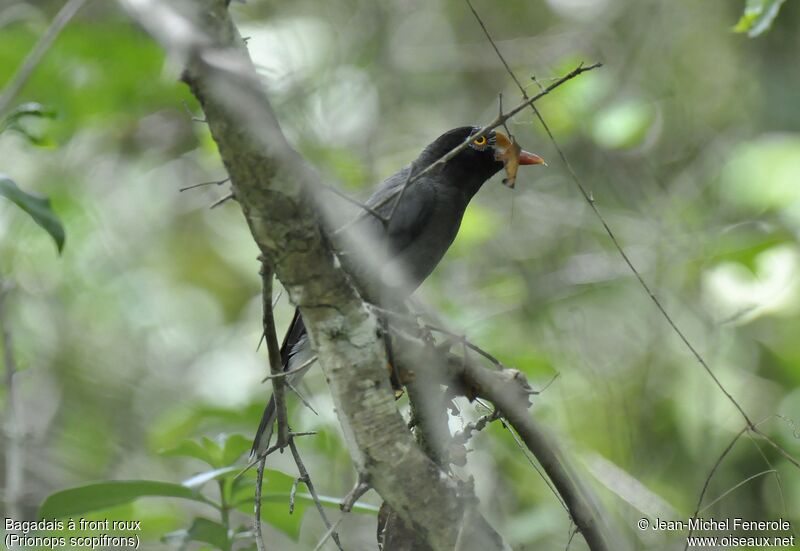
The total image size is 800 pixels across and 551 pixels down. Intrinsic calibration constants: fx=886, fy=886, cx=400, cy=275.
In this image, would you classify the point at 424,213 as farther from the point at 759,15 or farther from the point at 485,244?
the point at 485,244

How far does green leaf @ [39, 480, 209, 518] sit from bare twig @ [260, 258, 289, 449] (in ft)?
1.89

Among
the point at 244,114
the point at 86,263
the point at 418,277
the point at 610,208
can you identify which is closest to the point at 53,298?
the point at 86,263

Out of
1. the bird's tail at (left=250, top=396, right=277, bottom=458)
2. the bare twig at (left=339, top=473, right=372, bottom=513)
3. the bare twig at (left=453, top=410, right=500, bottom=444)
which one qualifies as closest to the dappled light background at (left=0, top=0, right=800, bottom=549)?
the bird's tail at (left=250, top=396, right=277, bottom=458)

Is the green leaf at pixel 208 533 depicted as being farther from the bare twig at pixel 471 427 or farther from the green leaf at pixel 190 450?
the bare twig at pixel 471 427

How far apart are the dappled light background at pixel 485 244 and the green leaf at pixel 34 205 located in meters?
2.01

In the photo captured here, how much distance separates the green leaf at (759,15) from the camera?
315cm

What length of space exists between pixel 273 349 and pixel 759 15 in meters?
2.31

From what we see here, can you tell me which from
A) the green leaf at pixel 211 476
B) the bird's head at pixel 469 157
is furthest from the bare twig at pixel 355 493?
the bird's head at pixel 469 157

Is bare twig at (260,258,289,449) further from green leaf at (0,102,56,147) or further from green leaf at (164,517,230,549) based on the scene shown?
green leaf at (0,102,56,147)

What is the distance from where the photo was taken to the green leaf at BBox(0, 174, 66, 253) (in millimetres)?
2371

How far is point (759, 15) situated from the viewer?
3.28 meters

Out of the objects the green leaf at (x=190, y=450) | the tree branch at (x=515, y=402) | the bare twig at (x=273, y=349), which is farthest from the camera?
the green leaf at (x=190, y=450)

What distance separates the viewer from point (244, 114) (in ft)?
5.58

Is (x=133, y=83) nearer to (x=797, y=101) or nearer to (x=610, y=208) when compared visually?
(x=610, y=208)
